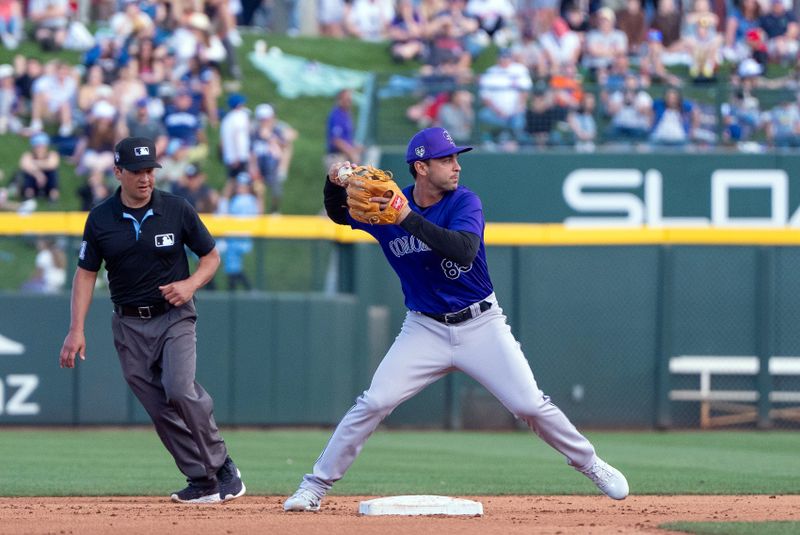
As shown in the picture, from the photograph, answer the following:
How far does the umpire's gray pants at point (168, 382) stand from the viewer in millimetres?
7707

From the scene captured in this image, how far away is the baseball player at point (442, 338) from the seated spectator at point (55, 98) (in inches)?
456

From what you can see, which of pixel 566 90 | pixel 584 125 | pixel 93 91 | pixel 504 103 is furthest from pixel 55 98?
pixel 584 125

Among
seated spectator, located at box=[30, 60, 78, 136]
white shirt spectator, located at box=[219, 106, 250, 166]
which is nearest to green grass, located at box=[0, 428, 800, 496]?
white shirt spectator, located at box=[219, 106, 250, 166]

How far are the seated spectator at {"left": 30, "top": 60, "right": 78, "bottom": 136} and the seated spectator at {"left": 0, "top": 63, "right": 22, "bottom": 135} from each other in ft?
0.76

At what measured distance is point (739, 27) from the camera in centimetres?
1966

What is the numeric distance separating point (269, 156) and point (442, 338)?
10.8 metres

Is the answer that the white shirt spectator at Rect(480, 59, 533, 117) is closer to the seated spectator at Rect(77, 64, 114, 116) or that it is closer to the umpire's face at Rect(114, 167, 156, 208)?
the seated spectator at Rect(77, 64, 114, 116)

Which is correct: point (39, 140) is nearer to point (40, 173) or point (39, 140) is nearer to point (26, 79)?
point (40, 173)

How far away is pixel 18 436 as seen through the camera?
44.7 feet

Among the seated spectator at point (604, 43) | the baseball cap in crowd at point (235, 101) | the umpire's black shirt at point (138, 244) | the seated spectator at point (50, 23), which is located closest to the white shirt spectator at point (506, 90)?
the seated spectator at point (604, 43)

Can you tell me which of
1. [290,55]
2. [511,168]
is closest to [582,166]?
[511,168]

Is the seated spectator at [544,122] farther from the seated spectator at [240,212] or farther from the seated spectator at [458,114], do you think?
the seated spectator at [240,212]

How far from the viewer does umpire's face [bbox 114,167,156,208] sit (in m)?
7.67

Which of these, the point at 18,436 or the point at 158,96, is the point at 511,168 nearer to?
the point at 158,96
